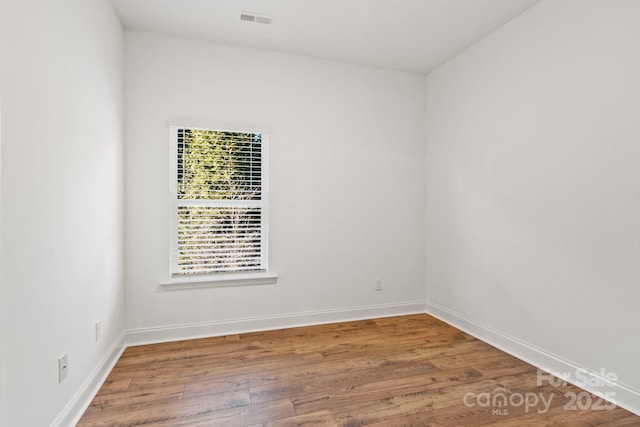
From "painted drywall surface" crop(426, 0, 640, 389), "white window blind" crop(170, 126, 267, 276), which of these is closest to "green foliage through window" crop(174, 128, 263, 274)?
"white window blind" crop(170, 126, 267, 276)

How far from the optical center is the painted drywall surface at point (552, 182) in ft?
6.40

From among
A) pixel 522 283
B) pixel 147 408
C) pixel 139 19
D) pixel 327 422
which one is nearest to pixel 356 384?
pixel 327 422

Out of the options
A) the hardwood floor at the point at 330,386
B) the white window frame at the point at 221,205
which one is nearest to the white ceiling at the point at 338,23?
the white window frame at the point at 221,205

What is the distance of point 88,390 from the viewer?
197cm

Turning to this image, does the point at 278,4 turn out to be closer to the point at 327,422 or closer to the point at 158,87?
the point at 158,87

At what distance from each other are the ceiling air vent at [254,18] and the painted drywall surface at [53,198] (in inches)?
38.7

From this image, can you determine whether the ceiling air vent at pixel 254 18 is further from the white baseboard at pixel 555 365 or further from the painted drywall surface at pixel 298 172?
the white baseboard at pixel 555 365

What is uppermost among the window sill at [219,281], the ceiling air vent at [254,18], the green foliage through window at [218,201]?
the ceiling air vent at [254,18]

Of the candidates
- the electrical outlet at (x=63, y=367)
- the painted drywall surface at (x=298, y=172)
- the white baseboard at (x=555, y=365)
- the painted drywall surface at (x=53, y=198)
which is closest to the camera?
the painted drywall surface at (x=53, y=198)

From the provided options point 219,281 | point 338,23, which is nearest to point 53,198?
point 219,281

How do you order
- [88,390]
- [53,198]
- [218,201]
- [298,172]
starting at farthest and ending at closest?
1. [298,172]
2. [218,201]
3. [88,390]
4. [53,198]

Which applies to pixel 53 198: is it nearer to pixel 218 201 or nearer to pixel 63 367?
pixel 63 367

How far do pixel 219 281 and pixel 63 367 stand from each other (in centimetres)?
142

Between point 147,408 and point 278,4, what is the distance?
2.92 metres
